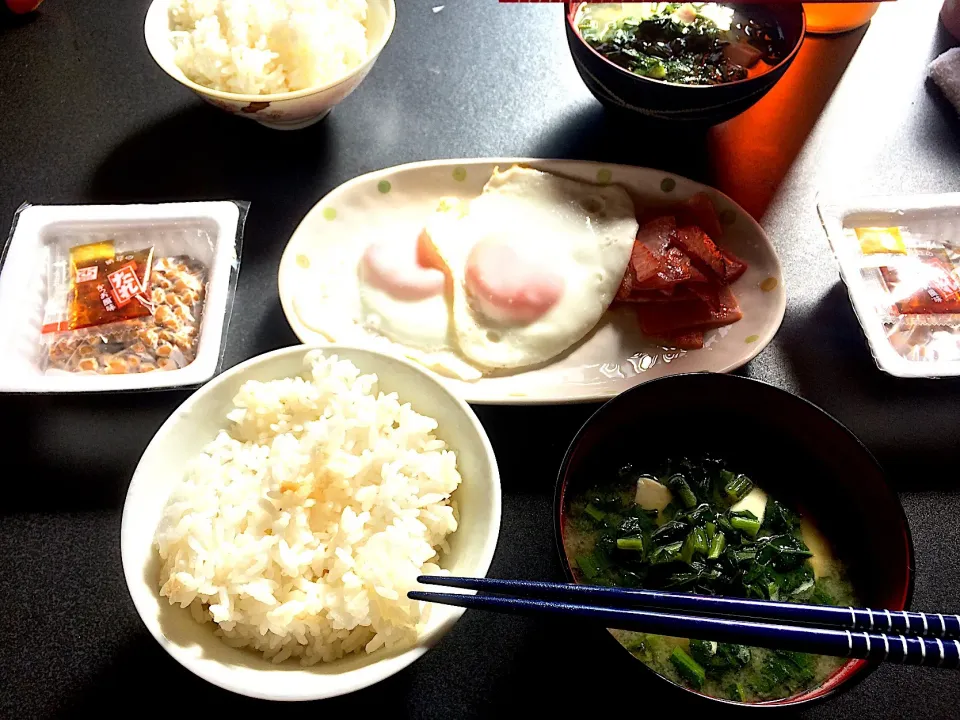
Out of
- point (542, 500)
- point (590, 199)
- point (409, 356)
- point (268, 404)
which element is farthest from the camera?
point (590, 199)

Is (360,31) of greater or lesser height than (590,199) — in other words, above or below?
above

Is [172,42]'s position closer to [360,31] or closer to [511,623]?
[360,31]

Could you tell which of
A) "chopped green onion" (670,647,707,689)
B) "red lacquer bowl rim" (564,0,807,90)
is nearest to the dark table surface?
"chopped green onion" (670,647,707,689)

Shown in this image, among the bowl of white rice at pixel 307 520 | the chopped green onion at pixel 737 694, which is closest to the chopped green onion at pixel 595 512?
the bowl of white rice at pixel 307 520

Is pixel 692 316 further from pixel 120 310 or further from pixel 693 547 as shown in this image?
pixel 120 310

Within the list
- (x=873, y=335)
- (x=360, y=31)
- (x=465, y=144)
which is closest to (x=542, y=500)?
(x=873, y=335)

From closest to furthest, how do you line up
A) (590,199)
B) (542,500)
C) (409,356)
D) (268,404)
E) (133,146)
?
1. (268,404)
2. (542,500)
3. (409,356)
4. (590,199)
5. (133,146)

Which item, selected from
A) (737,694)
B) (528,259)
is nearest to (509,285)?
(528,259)
